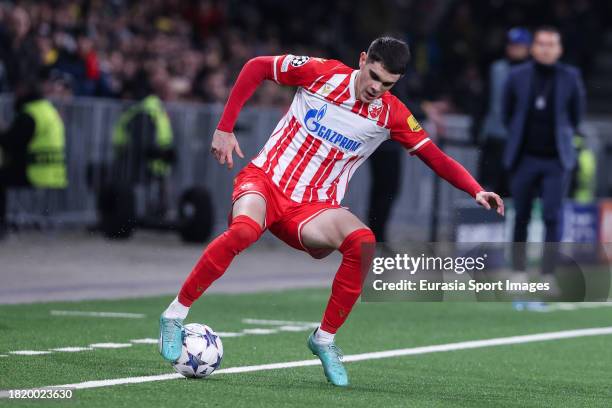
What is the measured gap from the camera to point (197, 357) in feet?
25.4

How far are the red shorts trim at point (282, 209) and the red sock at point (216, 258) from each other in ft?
1.06

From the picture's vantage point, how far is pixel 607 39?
28781 millimetres

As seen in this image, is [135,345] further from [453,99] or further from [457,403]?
[453,99]

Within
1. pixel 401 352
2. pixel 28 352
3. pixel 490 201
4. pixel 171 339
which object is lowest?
pixel 401 352

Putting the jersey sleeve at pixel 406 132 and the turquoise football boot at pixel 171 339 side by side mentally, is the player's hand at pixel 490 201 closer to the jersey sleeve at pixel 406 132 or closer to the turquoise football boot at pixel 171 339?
the jersey sleeve at pixel 406 132

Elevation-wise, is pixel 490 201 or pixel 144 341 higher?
pixel 490 201

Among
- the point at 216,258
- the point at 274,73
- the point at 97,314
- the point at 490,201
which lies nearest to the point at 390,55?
the point at 274,73

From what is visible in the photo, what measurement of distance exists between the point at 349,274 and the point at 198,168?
439 inches

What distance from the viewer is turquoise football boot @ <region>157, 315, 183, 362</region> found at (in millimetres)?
7711

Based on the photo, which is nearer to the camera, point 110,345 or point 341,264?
point 341,264

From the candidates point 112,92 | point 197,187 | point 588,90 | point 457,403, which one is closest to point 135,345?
point 457,403

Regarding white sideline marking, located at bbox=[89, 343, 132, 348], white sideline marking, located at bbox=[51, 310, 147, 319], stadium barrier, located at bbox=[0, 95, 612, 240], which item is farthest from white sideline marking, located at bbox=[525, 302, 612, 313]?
white sideline marking, located at bbox=[89, 343, 132, 348]

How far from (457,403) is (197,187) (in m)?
10.9

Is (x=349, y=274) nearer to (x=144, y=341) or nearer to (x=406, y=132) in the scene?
(x=406, y=132)
